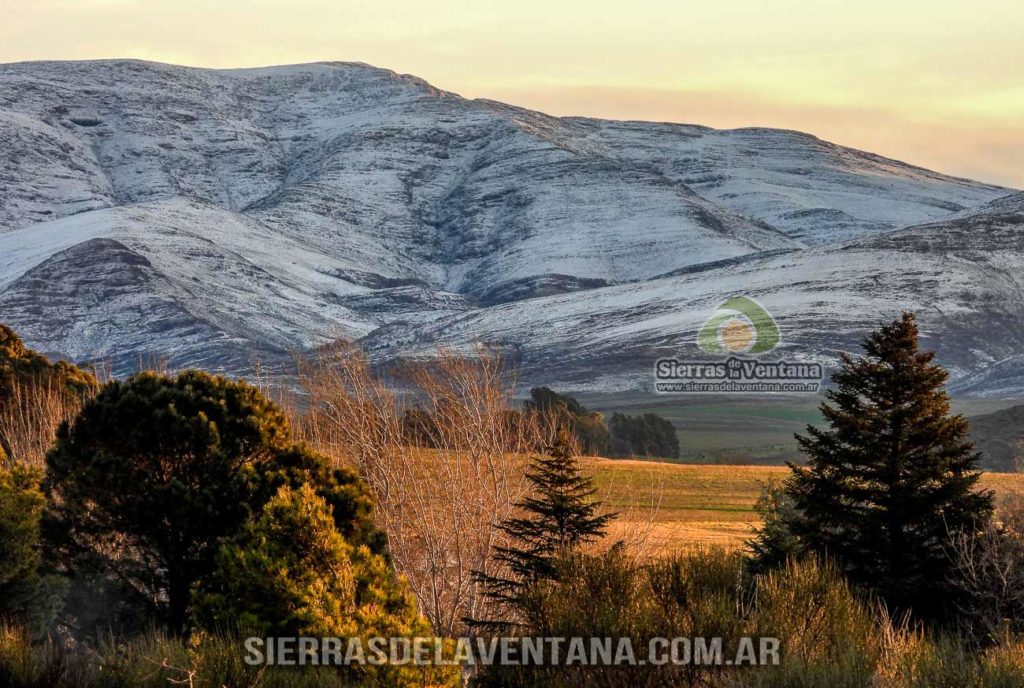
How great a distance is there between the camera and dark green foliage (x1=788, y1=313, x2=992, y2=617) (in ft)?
89.5

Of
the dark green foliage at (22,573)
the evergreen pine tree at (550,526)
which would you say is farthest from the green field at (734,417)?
the dark green foliage at (22,573)

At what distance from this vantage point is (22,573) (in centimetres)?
2520

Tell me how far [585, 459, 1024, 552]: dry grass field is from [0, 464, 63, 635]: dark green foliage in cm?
1932

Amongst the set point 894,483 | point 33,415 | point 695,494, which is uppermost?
point 33,415

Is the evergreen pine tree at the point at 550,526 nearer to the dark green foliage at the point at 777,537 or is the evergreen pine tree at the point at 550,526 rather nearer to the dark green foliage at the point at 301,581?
the dark green foliage at the point at 777,537

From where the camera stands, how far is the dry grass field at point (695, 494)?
161 ft

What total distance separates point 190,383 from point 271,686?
1075 centimetres

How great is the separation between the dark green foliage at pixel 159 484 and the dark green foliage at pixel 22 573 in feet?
2.05

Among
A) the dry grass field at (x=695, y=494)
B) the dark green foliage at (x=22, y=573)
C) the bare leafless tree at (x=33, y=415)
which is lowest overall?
the dry grass field at (x=695, y=494)

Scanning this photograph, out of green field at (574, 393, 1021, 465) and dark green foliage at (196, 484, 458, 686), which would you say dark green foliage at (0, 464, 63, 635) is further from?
green field at (574, 393, 1021, 465)

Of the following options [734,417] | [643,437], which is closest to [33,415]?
[643,437]

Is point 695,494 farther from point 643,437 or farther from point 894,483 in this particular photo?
point 894,483

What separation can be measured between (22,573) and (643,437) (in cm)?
8552

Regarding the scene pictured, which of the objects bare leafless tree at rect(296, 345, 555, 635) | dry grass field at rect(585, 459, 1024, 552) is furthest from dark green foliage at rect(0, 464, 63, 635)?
dry grass field at rect(585, 459, 1024, 552)
